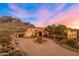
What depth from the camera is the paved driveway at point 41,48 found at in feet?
6.71

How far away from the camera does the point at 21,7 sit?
2.07 meters

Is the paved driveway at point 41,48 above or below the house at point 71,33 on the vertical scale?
below

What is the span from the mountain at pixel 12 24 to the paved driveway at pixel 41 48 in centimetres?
13

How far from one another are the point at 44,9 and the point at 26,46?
401mm

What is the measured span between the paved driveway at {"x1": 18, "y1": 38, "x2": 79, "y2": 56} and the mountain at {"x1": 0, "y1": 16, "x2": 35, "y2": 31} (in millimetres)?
126

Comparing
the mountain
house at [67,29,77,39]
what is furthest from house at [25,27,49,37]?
house at [67,29,77,39]

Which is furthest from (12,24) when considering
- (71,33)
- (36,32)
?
(71,33)

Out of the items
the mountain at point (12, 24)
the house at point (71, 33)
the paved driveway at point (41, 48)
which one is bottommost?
the paved driveway at point (41, 48)

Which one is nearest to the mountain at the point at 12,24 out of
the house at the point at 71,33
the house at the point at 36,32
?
the house at the point at 36,32

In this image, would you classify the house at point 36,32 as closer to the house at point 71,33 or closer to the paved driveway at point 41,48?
the paved driveway at point 41,48

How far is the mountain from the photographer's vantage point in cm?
207

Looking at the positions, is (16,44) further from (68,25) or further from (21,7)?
(68,25)

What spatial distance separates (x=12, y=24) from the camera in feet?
6.87

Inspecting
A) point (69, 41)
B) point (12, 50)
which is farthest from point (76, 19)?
point (12, 50)
